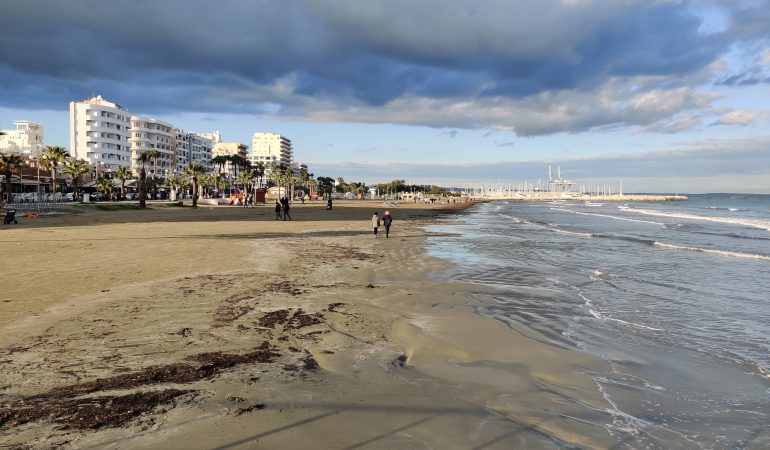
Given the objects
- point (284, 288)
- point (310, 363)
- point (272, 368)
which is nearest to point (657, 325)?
point (310, 363)

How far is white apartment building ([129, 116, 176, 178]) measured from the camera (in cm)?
13712

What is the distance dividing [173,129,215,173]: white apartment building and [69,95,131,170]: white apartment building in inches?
944

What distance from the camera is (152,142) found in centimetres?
14162

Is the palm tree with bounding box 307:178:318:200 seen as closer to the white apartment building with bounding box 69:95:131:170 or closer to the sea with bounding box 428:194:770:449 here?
the white apartment building with bounding box 69:95:131:170

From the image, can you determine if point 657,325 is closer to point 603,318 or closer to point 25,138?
point 603,318

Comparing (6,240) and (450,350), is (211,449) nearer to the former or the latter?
(450,350)

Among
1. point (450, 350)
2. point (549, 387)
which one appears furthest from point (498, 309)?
point (549, 387)

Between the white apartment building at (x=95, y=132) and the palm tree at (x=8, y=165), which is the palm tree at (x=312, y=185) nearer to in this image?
the white apartment building at (x=95, y=132)

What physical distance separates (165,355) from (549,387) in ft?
18.6

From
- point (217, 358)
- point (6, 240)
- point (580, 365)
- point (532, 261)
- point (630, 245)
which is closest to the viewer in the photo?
point (217, 358)

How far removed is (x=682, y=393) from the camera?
6715 mm

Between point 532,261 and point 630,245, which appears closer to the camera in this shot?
point 532,261

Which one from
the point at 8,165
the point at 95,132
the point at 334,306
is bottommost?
the point at 334,306

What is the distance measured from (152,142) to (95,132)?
74.4 feet
